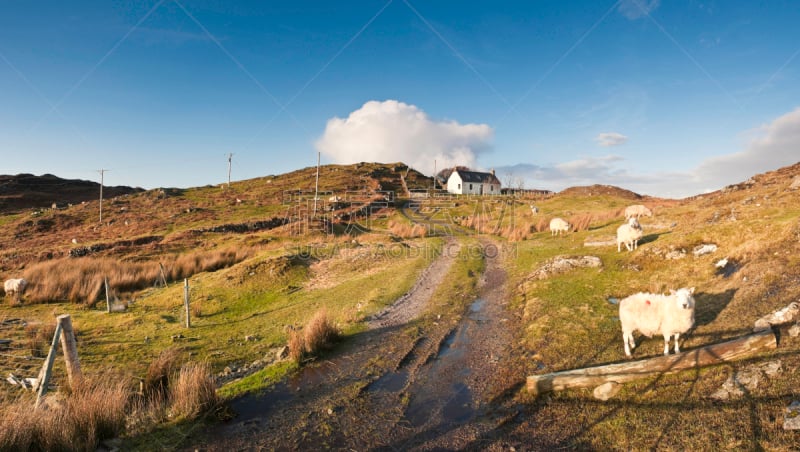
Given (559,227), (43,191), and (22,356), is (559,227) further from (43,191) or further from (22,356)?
(43,191)

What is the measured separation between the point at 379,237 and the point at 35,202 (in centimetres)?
8966

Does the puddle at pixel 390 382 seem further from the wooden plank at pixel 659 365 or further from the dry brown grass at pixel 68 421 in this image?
the dry brown grass at pixel 68 421

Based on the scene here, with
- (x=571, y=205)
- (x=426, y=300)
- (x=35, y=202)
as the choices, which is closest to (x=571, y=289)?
(x=426, y=300)

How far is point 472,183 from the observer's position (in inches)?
4104

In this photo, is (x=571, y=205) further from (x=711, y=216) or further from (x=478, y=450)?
(x=478, y=450)

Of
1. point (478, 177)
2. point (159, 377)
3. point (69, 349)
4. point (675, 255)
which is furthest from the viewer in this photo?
point (478, 177)

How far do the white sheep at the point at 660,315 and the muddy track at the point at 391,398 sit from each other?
3357mm

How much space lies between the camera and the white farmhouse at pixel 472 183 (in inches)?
4058

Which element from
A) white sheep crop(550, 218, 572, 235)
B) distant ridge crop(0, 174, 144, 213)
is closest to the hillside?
white sheep crop(550, 218, 572, 235)

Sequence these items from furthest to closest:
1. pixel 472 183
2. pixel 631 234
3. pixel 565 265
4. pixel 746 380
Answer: pixel 472 183 < pixel 631 234 < pixel 565 265 < pixel 746 380

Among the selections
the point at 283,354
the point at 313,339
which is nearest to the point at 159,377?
the point at 283,354

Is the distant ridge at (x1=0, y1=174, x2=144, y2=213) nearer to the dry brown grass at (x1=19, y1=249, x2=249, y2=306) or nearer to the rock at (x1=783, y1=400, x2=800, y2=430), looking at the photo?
the dry brown grass at (x1=19, y1=249, x2=249, y2=306)

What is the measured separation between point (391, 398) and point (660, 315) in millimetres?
6742

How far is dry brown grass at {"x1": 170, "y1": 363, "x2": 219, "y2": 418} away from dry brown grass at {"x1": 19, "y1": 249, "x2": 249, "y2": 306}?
18.3m
